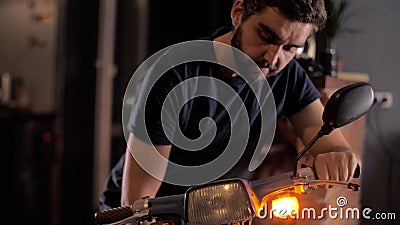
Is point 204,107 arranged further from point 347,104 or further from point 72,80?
point 72,80

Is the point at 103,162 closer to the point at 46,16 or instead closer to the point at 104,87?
the point at 104,87

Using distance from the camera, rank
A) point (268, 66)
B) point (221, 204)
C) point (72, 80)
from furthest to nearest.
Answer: point (72, 80) → point (268, 66) → point (221, 204)

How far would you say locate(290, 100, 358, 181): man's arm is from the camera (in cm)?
57

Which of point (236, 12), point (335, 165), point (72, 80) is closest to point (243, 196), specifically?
point (335, 165)

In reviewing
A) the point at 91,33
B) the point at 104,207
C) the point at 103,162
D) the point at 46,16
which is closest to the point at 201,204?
the point at 104,207

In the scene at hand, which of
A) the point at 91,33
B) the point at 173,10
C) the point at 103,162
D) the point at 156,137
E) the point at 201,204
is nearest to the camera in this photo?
the point at 201,204

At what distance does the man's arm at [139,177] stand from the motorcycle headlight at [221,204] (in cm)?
13

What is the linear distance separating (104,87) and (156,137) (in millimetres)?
843

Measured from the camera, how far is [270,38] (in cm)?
58

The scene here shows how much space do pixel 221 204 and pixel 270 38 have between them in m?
0.21

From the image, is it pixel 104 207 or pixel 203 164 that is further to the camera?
pixel 104 207

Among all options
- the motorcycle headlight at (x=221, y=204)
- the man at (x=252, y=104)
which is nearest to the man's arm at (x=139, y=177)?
the man at (x=252, y=104)

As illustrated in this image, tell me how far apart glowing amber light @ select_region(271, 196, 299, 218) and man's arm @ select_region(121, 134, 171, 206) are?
164mm

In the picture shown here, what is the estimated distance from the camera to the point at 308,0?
555 mm
